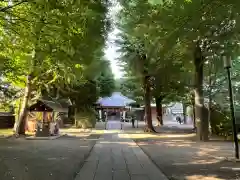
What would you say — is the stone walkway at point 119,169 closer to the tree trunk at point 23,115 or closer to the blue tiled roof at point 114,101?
the tree trunk at point 23,115

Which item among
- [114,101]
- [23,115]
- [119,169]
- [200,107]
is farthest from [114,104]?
[119,169]

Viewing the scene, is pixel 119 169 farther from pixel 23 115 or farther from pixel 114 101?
pixel 114 101

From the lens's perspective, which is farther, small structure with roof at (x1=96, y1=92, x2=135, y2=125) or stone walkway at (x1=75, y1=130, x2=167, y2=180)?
small structure with roof at (x1=96, y1=92, x2=135, y2=125)

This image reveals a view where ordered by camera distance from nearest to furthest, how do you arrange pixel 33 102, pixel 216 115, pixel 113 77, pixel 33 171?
pixel 33 171 < pixel 216 115 < pixel 33 102 < pixel 113 77

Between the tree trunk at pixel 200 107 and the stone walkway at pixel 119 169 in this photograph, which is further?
the tree trunk at pixel 200 107

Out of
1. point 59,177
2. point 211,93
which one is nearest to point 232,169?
point 59,177

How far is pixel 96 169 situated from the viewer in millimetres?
8852

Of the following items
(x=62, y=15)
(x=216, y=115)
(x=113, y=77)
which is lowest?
(x=216, y=115)

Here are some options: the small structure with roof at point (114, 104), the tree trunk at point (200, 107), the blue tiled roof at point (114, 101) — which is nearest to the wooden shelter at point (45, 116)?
the tree trunk at point (200, 107)

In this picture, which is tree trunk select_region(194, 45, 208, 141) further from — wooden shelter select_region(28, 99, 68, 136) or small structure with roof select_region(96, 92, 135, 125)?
small structure with roof select_region(96, 92, 135, 125)

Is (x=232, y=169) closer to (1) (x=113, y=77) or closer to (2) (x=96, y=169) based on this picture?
(2) (x=96, y=169)

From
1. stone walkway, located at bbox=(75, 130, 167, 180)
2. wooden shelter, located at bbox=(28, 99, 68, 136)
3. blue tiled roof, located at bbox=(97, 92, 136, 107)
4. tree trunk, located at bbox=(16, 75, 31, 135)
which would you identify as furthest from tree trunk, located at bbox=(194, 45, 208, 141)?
blue tiled roof, located at bbox=(97, 92, 136, 107)

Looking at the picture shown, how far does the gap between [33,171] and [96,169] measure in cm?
167

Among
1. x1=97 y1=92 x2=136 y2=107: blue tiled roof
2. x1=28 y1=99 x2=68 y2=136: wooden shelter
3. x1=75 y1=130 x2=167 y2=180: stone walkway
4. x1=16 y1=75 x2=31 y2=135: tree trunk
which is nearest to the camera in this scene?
x1=75 y1=130 x2=167 y2=180: stone walkway
